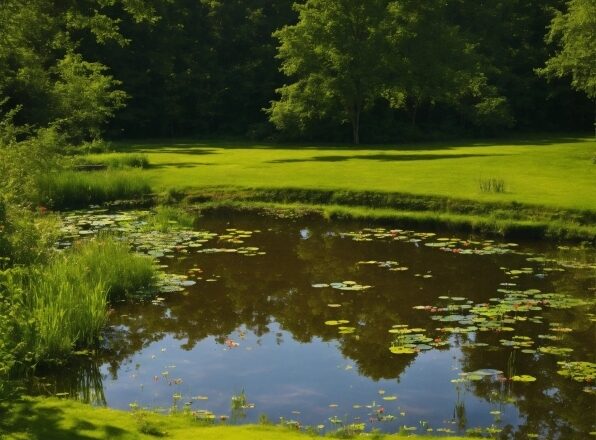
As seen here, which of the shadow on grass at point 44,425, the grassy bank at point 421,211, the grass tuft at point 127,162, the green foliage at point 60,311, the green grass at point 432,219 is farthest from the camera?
the grass tuft at point 127,162

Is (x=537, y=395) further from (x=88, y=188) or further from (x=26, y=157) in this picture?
(x=88, y=188)

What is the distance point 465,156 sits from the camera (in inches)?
1564

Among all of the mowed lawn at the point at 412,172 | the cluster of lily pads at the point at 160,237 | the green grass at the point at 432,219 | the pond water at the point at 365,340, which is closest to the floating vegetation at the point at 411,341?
the pond water at the point at 365,340

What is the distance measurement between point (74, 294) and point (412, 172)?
20.9 meters

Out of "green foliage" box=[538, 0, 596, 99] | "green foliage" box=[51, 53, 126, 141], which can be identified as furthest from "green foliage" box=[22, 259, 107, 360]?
"green foliage" box=[538, 0, 596, 99]

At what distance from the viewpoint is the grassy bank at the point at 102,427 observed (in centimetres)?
780

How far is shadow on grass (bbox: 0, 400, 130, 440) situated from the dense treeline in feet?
102

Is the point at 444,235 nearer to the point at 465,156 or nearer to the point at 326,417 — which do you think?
the point at 326,417

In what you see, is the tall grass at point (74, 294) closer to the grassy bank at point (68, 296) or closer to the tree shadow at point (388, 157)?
the grassy bank at point (68, 296)

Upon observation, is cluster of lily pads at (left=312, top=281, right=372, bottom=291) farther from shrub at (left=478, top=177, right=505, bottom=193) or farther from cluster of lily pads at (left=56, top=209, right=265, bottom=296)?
shrub at (left=478, top=177, right=505, bottom=193)

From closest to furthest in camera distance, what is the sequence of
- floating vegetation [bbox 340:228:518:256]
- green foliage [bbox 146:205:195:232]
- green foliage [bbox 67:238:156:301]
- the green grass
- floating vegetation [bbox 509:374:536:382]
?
1. floating vegetation [bbox 509:374:536:382]
2. green foliage [bbox 67:238:156:301]
3. floating vegetation [bbox 340:228:518:256]
4. the green grass
5. green foliage [bbox 146:205:195:232]

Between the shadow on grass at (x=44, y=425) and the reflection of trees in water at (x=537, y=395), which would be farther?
the reflection of trees in water at (x=537, y=395)

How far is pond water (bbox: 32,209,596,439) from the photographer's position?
33.3ft

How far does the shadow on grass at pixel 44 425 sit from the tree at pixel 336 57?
44.6 m
